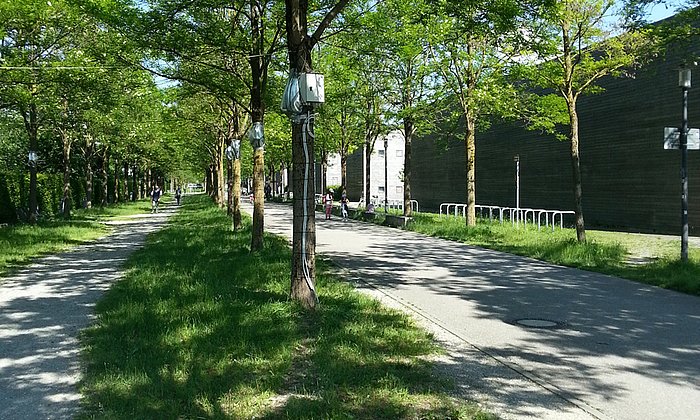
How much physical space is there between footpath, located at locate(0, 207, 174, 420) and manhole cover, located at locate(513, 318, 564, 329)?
5066 mm

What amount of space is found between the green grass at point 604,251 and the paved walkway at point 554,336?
1.89 feet

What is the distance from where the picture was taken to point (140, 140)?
3844 centimetres

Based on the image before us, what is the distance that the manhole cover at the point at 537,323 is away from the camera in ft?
24.2

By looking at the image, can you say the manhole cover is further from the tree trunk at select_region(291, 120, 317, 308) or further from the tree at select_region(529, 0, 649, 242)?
the tree at select_region(529, 0, 649, 242)

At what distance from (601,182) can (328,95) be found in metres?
11.6

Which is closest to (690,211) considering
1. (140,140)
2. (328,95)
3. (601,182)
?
(601,182)

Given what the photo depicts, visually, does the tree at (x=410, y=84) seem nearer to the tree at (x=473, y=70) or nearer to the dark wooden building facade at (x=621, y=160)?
the tree at (x=473, y=70)

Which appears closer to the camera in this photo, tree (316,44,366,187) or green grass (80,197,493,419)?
green grass (80,197,493,419)

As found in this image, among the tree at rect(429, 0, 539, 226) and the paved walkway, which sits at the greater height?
the tree at rect(429, 0, 539, 226)

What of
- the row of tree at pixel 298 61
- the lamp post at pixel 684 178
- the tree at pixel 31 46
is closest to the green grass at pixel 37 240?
the row of tree at pixel 298 61

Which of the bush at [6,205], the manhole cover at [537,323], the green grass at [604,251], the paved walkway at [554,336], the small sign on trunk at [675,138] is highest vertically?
the small sign on trunk at [675,138]

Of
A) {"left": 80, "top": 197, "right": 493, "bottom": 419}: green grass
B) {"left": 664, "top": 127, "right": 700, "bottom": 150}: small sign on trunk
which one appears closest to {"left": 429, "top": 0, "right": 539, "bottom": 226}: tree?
{"left": 664, "top": 127, "right": 700, "bottom": 150}: small sign on trunk

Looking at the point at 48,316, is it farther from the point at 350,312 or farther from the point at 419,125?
the point at 419,125

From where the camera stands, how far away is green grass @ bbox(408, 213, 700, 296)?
10703 millimetres
